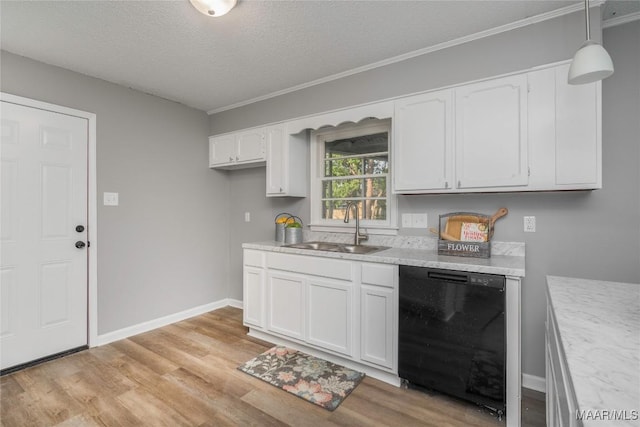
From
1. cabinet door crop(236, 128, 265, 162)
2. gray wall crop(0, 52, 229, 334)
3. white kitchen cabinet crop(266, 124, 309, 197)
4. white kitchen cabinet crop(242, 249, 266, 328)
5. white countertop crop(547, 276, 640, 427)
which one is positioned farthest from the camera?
cabinet door crop(236, 128, 265, 162)

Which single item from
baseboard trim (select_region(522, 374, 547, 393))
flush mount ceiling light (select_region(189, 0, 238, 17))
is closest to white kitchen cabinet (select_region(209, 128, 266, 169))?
flush mount ceiling light (select_region(189, 0, 238, 17))

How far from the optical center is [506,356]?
179 cm

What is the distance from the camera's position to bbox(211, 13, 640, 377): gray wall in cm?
195

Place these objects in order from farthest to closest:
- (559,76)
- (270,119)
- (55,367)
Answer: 1. (270,119)
2. (55,367)
3. (559,76)

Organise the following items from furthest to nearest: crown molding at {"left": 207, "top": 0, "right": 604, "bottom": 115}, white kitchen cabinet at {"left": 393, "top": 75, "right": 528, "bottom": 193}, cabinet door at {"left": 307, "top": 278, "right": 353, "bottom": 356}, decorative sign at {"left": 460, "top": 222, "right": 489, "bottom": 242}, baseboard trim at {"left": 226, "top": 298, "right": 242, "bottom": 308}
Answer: baseboard trim at {"left": 226, "top": 298, "right": 242, "bottom": 308} → cabinet door at {"left": 307, "top": 278, "right": 353, "bottom": 356} → decorative sign at {"left": 460, "top": 222, "right": 489, "bottom": 242} → white kitchen cabinet at {"left": 393, "top": 75, "right": 528, "bottom": 193} → crown molding at {"left": 207, "top": 0, "right": 604, "bottom": 115}

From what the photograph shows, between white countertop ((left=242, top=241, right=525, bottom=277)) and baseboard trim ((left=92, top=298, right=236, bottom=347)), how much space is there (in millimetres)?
1873

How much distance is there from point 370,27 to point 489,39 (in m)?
0.88

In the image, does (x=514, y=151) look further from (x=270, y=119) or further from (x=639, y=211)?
(x=270, y=119)

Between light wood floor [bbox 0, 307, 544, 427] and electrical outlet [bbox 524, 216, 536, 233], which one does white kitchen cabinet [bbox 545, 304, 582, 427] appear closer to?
light wood floor [bbox 0, 307, 544, 427]

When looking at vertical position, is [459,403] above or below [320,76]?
below

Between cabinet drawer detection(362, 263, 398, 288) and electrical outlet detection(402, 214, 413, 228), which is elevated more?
electrical outlet detection(402, 214, 413, 228)

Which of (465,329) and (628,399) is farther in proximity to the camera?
(465,329)

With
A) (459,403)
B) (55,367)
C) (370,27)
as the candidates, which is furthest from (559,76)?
(55,367)

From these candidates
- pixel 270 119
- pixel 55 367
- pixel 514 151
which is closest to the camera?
pixel 514 151
